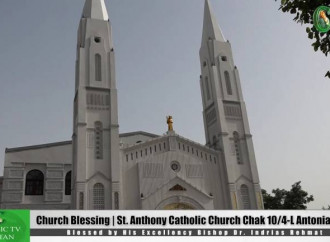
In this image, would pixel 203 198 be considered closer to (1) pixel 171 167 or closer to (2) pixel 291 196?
(1) pixel 171 167

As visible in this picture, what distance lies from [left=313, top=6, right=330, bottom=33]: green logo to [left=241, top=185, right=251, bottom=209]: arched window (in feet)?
64.3

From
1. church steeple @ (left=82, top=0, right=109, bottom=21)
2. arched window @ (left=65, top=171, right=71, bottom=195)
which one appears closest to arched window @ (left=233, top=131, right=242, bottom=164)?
church steeple @ (left=82, top=0, right=109, bottom=21)

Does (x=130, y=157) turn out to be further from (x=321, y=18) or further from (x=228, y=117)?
(x=321, y=18)

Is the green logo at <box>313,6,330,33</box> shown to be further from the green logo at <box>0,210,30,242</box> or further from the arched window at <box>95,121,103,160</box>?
the arched window at <box>95,121,103,160</box>

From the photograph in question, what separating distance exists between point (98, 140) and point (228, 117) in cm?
1104

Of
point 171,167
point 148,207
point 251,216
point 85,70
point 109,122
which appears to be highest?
point 85,70

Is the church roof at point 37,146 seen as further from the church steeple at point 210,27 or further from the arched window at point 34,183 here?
the church steeple at point 210,27

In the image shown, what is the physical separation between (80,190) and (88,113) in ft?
18.4

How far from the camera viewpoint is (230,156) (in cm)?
2672

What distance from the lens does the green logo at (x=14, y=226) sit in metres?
8.67

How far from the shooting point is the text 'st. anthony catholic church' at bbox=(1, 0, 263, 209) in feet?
76.2

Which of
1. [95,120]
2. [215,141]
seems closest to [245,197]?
[215,141]

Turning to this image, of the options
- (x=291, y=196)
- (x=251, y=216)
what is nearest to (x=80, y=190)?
(x=251, y=216)

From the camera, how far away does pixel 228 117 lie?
28.4m
